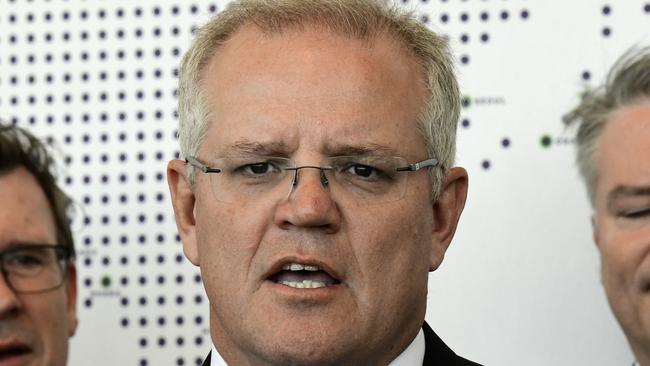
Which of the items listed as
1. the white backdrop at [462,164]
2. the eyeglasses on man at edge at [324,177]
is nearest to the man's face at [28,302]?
the white backdrop at [462,164]

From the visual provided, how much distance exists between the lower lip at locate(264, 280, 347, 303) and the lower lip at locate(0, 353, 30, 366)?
71cm

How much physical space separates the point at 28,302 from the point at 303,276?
0.74m

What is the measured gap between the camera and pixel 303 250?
63.6 inches

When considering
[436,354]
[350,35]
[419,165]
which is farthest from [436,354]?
[350,35]

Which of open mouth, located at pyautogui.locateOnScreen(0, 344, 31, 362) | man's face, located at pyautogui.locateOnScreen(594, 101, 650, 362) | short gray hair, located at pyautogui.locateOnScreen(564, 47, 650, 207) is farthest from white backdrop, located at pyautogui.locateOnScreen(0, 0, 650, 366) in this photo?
open mouth, located at pyautogui.locateOnScreen(0, 344, 31, 362)

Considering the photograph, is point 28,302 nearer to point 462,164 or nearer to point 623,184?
point 462,164

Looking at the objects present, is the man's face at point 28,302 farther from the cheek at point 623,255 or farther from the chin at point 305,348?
the cheek at point 623,255

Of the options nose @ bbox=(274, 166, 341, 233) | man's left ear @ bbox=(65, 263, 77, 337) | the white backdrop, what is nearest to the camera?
nose @ bbox=(274, 166, 341, 233)

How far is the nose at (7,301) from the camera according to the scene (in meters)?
2.04

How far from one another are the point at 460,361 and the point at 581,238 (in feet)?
2.04

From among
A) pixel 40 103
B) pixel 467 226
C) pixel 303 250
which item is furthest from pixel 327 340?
pixel 40 103

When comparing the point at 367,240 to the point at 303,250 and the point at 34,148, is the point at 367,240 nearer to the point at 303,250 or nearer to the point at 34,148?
the point at 303,250

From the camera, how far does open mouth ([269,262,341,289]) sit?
163cm

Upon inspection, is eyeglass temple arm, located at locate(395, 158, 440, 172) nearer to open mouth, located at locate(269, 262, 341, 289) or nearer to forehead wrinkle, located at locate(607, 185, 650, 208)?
open mouth, located at locate(269, 262, 341, 289)
